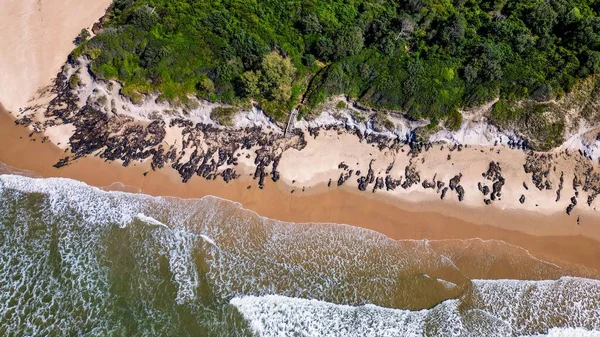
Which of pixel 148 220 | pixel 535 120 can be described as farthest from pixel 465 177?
pixel 148 220

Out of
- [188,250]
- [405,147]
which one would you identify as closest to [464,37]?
[405,147]

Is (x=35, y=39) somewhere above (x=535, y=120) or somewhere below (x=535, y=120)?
above

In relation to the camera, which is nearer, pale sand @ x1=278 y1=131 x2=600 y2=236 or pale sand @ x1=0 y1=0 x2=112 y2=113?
pale sand @ x1=278 y1=131 x2=600 y2=236

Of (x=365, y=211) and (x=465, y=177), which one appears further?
(x=465, y=177)

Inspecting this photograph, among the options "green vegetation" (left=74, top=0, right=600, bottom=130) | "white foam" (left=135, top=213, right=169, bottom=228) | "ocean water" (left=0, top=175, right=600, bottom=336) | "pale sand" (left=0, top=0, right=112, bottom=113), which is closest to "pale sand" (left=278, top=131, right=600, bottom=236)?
"ocean water" (left=0, top=175, right=600, bottom=336)

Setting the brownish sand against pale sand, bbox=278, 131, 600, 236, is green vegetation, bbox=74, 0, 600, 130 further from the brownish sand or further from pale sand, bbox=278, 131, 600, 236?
the brownish sand

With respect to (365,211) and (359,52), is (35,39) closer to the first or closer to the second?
(359,52)
